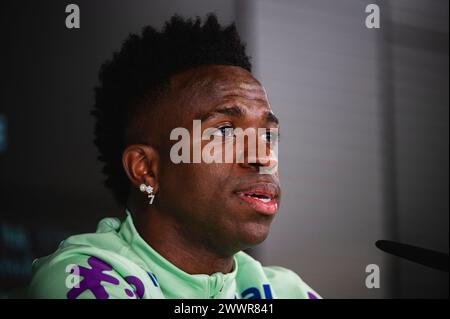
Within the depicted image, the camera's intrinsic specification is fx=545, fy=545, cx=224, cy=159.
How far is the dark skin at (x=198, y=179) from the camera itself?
48.5 inches

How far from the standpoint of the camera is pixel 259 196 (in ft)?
4.05

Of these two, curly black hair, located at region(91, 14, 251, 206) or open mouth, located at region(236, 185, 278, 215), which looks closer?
open mouth, located at region(236, 185, 278, 215)

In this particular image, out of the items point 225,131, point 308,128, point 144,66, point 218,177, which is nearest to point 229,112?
point 225,131

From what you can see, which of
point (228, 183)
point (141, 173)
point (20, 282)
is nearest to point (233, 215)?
point (228, 183)

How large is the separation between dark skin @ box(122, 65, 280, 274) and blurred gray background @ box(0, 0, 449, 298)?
18.9 inches

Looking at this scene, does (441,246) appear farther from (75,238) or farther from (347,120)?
(75,238)

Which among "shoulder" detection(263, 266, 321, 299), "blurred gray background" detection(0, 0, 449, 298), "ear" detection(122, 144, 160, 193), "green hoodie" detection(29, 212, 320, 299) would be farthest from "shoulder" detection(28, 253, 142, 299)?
"blurred gray background" detection(0, 0, 449, 298)

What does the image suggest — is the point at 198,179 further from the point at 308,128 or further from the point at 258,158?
A: the point at 308,128

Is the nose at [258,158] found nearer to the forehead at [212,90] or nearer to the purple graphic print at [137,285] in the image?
the forehead at [212,90]

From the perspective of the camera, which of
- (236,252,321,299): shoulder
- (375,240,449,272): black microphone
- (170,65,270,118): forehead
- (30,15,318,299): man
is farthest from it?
(236,252,321,299): shoulder

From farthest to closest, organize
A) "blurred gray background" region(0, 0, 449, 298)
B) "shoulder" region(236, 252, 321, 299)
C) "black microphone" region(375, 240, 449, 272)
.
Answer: "blurred gray background" region(0, 0, 449, 298), "shoulder" region(236, 252, 321, 299), "black microphone" region(375, 240, 449, 272)

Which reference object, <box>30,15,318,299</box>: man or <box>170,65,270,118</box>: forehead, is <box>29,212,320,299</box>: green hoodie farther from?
<box>170,65,270,118</box>: forehead

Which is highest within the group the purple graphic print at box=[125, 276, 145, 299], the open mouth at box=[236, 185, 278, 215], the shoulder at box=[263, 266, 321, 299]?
the open mouth at box=[236, 185, 278, 215]

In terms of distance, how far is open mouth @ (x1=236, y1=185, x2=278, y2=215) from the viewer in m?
1.22
